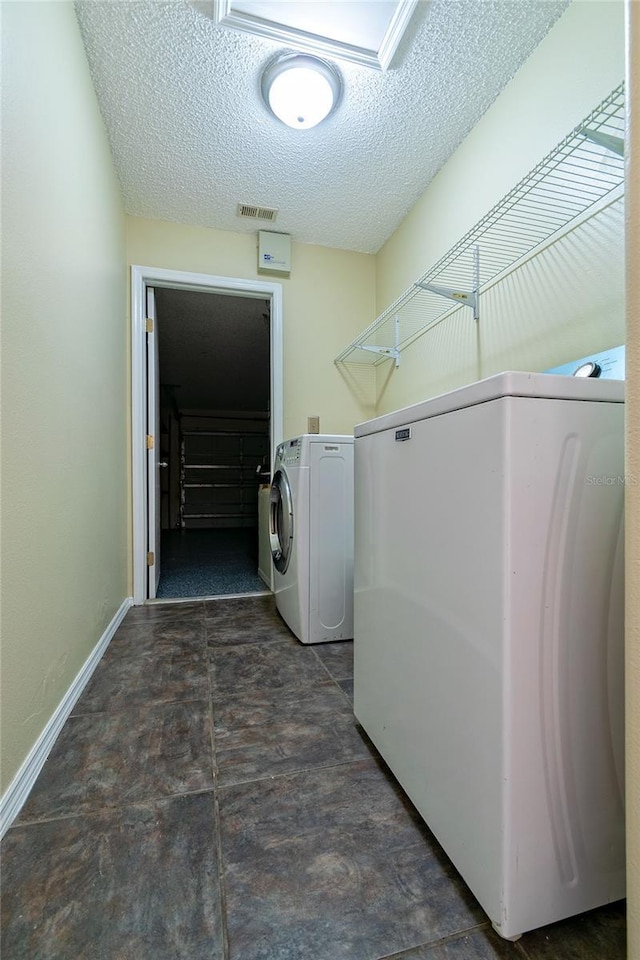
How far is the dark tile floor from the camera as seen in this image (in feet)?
2.16

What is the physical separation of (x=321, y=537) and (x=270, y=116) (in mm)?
1896

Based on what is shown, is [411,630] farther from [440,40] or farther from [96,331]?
[440,40]

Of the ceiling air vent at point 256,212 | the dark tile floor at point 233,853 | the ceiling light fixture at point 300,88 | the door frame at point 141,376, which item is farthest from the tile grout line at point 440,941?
the ceiling air vent at point 256,212

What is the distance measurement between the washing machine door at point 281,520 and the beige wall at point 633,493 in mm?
1561

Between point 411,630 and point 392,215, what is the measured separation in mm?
2527

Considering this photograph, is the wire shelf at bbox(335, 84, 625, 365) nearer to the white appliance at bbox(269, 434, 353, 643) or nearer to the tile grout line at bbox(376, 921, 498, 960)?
the white appliance at bbox(269, 434, 353, 643)

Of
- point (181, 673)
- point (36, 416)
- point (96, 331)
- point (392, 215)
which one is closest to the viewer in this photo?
point (36, 416)

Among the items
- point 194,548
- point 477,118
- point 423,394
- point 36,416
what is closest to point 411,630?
point 36,416

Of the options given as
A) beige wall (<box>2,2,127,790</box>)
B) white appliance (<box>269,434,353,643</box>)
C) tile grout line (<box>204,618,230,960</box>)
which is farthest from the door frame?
tile grout line (<box>204,618,230,960</box>)

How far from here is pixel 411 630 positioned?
89 centimetres

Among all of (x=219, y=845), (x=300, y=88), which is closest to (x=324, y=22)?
(x=300, y=88)

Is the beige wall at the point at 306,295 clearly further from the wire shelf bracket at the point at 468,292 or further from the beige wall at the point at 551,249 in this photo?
the wire shelf bracket at the point at 468,292

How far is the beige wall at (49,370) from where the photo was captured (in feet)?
3.09

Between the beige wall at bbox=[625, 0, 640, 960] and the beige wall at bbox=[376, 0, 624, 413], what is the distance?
2.77ft
